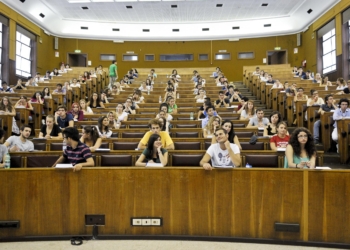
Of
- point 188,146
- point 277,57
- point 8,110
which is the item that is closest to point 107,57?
point 277,57

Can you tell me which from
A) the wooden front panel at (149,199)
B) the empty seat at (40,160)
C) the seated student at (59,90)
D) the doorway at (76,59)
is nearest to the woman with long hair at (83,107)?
the seated student at (59,90)

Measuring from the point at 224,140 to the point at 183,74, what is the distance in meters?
10.6

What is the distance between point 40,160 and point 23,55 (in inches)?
404

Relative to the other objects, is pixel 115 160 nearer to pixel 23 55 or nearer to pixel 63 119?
pixel 63 119

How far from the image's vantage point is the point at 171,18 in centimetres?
1417

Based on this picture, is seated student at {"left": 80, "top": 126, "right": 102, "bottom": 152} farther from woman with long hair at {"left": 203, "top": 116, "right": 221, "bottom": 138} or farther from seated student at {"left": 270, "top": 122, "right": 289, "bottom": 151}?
seated student at {"left": 270, "top": 122, "right": 289, "bottom": 151}

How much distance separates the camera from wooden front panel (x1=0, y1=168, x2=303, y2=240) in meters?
2.60

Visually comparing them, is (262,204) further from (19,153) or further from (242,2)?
(242,2)

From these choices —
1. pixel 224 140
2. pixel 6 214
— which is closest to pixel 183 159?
pixel 224 140

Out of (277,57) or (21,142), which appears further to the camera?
(277,57)

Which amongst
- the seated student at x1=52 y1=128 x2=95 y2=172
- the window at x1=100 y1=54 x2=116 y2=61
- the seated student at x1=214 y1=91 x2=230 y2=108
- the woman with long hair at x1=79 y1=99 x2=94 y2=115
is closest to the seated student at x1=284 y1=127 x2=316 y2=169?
the seated student at x1=52 y1=128 x2=95 y2=172

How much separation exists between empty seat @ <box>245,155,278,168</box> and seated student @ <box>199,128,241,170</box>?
41cm

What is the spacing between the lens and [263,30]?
48.0ft

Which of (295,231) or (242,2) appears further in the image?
(242,2)
